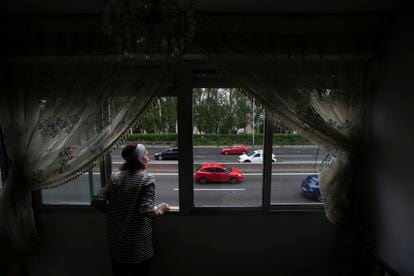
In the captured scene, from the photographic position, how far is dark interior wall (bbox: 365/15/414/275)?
4.89 ft

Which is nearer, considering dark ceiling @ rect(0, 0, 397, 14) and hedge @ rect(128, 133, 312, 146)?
dark ceiling @ rect(0, 0, 397, 14)

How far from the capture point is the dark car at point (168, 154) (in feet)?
6.54

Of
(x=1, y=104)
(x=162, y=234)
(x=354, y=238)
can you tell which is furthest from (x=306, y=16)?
(x=1, y=104)

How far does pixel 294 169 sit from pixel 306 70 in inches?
30.0

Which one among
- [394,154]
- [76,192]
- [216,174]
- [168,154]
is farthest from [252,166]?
[76,192]

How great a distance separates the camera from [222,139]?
203 centimetres

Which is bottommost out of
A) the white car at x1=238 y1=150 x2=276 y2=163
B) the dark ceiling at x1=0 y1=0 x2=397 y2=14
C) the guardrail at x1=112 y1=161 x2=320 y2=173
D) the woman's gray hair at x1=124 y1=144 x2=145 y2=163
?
the guardrail at x1=112 y1=161 x2=320 y2=173

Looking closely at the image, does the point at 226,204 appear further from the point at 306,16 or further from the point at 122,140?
the point at 306,16

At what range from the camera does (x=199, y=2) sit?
1.62 metres

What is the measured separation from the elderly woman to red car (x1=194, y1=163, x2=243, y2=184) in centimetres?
46

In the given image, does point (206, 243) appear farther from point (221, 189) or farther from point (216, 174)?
point (216, 174)

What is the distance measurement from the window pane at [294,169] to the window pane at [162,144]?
2.57 ft

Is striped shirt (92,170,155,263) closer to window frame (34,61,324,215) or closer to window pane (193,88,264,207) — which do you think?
window frame (34,61,324,215)

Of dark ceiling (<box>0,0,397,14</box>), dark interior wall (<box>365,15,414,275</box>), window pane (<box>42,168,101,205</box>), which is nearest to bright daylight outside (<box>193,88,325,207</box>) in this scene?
dark interior wall (<box>365,15,414,275</box>)
